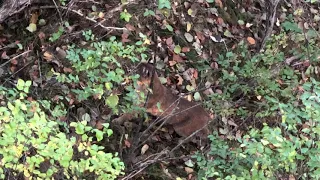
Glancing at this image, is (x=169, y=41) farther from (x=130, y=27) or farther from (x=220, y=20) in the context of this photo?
(x=220, y=20)

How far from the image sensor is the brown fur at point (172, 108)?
3.62 m

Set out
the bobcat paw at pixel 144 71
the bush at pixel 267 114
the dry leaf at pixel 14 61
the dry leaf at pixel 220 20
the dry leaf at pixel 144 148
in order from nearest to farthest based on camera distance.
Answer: the bush at pixel 267 114 < the bobcat paw at pixel 144 71 < the dry leaf at pixel 14 61 < the dry leaf at pixel 144 148 < the dry leaf at pixel 220 20

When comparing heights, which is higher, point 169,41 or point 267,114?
point 169,41

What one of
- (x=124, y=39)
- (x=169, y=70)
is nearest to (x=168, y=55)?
(x=169, y=70)

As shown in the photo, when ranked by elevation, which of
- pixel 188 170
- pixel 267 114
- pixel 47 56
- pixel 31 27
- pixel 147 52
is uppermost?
pixel 31 27

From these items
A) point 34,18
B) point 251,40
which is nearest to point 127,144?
point 34,18

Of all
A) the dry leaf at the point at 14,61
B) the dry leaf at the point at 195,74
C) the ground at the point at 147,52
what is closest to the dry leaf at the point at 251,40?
the ground at the point at 147,52

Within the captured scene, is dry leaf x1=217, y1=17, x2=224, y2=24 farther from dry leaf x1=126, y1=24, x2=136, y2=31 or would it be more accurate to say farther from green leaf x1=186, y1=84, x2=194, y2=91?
dry leaf x1=126, y1=24, x2=136, y2=31

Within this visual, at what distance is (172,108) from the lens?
379 centimetres

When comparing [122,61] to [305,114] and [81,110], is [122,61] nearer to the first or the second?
[81,110]

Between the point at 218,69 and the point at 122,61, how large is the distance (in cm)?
142

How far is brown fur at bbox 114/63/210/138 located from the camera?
362 cm

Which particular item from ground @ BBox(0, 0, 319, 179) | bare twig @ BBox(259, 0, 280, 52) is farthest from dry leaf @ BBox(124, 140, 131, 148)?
bare twig @ BBox(259, 0, 280, 52)

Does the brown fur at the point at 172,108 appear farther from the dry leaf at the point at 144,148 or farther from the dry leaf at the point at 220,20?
the dry leaf at the point at 220,20
